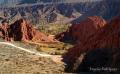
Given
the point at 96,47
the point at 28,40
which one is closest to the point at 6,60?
the point at 96,47

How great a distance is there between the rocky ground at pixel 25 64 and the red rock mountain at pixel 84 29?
27.7m

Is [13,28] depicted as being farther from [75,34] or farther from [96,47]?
[96,47]

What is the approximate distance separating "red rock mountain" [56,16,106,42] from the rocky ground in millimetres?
27697

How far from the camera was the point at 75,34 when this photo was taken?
416 feet

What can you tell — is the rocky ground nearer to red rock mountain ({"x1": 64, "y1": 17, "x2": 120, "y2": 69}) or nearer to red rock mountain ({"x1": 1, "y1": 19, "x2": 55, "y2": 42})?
red rock mountain ({"x1": 64, "y1": 17, "x2": 120, "y2": 69})

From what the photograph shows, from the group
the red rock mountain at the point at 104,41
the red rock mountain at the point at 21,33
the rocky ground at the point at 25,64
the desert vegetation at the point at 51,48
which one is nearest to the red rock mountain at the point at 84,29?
the desert vegetation at the point at 51,48

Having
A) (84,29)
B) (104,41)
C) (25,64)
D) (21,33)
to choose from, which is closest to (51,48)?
(21,33)

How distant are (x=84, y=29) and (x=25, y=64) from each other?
162ft

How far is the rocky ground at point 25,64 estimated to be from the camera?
66.7 m

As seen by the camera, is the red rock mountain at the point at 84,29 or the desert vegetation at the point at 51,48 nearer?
the desert vegetation at the point at 51,48

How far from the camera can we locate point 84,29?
121 metres

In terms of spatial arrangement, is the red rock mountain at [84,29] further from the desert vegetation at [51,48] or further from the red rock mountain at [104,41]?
the red rock mountain at [104,41]

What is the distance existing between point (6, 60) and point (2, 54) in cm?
767

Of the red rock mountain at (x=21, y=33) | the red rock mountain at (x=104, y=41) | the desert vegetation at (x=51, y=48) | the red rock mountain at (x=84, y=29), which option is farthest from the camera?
the red rock mountain at (x=84, y=29)
